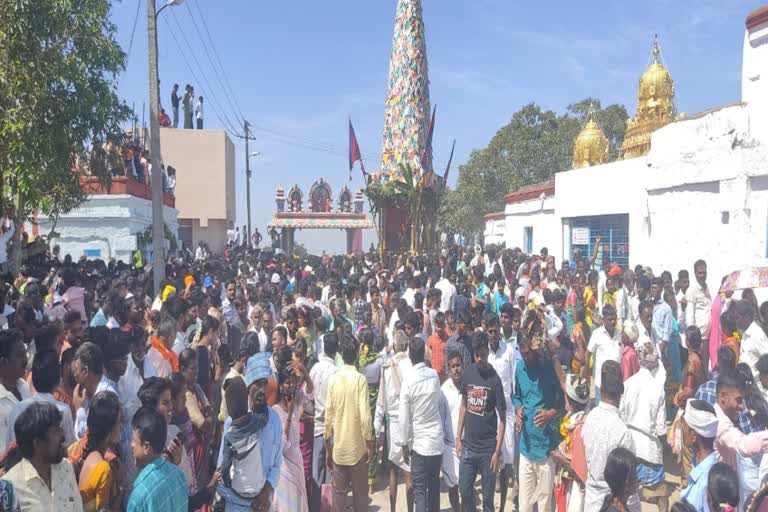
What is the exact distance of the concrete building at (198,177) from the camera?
28500 mm

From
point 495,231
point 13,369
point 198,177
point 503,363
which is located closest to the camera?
point 13,369

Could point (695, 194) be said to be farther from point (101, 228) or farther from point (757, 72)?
point (101, 228)

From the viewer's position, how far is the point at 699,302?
7.82 meters

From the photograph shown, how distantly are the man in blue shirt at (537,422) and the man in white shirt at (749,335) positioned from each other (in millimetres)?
1727

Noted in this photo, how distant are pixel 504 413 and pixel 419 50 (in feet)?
65.3

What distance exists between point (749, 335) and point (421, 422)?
2.96 metres

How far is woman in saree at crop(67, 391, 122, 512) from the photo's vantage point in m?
2.75

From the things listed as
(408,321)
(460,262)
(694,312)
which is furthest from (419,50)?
(408,321)

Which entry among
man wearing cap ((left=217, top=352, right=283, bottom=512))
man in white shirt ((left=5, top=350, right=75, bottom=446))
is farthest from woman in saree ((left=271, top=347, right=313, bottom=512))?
man in white shirt ((left=5, top=350, right=75, bottom=446))

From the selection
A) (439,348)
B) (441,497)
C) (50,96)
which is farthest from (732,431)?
(50,96)

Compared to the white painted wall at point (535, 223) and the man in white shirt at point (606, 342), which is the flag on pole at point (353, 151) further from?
the man in white shirt at point (606, 342)

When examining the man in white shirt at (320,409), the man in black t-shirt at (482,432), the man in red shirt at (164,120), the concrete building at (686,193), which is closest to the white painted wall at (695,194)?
the concrete building at (686,193)

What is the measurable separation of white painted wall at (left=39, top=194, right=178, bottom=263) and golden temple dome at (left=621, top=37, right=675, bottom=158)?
13.5m

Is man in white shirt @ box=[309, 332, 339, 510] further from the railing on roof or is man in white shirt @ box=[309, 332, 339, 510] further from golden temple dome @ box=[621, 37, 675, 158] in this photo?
golden temple dome @ box=[621, 37, 675, 158]
